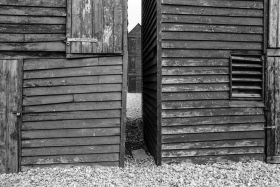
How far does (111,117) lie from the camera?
15.1 feet

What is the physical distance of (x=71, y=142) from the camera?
4.54m

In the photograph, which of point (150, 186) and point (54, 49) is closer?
point (150, 186)

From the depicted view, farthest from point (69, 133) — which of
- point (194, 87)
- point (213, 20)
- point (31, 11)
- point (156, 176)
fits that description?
point (213, 20)

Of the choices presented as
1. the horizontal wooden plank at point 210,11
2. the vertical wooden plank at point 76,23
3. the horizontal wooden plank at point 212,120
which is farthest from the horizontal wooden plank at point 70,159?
the horizontal wooden plank at point 210,11

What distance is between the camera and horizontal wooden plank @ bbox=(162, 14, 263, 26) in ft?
15.4

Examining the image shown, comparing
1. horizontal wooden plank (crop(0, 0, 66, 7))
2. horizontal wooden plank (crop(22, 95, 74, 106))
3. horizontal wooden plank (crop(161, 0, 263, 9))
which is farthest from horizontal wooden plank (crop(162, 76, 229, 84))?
horizontal wooden plank (crop(0, 0, 66, 7))

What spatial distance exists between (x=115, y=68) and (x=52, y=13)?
1.71m

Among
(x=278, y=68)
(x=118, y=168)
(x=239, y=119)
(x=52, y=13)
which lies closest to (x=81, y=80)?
(x=52, y=13)

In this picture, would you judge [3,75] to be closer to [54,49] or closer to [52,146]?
[54,49]

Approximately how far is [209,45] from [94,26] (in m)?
2.54

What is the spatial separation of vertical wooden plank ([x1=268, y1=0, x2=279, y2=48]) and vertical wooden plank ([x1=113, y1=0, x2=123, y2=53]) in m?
3.40

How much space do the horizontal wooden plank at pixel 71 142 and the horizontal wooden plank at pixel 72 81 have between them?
3.79ft

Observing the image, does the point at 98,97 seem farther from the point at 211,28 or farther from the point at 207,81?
the point at 211,28

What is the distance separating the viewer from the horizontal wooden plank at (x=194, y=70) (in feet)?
15.5
